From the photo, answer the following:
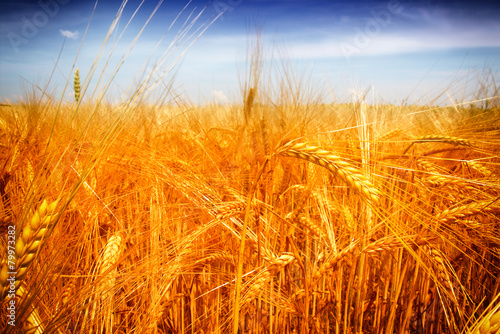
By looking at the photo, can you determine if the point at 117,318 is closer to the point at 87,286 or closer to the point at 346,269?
the point at 87,286

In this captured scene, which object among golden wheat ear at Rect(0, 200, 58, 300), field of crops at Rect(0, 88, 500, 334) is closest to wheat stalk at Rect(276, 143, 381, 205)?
field of crops at Rect(0, 88, 500, 334)

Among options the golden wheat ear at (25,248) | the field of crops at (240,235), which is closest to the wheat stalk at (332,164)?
the field of crops at (240,235)

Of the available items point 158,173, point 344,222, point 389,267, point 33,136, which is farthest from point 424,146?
point 33,136

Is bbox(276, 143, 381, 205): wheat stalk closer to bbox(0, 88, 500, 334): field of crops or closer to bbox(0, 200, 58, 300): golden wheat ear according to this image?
bbox(0, 88, 500, 334): field of crops

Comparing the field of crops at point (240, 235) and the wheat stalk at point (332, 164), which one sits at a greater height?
the wheat stalk at point (332, 164)

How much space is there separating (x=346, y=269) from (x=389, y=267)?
9.2 inches

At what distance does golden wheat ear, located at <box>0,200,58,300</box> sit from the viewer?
1.68ft

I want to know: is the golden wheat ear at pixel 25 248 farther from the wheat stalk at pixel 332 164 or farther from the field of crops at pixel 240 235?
the wheat stalk at pixel 332 164

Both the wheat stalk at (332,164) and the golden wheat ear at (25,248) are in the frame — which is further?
the wheat stalk at (332,164)

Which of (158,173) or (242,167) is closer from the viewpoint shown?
(158,173)

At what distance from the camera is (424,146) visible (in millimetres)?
2346

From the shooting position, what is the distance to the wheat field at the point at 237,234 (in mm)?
Result: 692

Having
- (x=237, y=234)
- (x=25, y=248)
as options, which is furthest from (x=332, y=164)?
(x=25, y=248)

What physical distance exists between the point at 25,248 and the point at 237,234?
2.11ft
